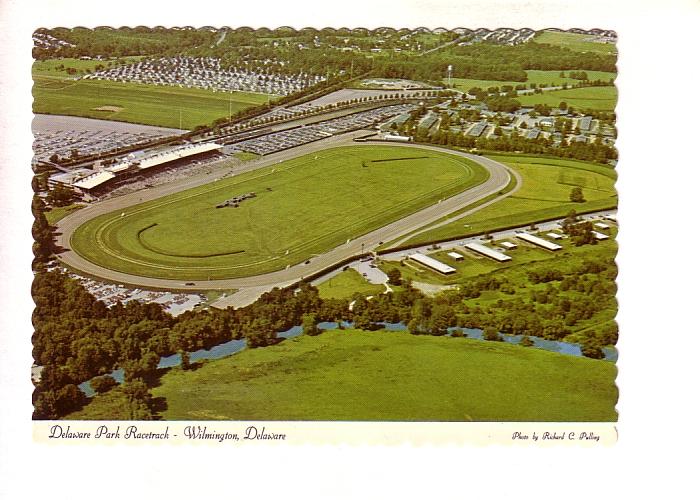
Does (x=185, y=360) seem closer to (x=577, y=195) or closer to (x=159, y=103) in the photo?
(x=159, y=103)

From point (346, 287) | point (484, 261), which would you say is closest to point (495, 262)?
point (484, 261)

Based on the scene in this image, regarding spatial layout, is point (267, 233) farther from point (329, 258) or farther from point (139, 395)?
point (139, 395)

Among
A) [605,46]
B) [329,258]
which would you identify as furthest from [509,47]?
[329,258]

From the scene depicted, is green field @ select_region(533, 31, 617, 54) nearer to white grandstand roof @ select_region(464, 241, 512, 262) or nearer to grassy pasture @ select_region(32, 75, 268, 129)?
white grandstand roof @ select_region(464, 241, 512, 262)

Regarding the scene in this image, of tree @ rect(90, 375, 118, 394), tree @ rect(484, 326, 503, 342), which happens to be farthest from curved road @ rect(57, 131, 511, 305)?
tree @ rect(484, 326, 503, 342)

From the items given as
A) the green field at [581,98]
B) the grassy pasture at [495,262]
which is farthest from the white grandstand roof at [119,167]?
the green field at [581,98]

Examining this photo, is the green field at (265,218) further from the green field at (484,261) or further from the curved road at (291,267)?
the green field at (484,261)
